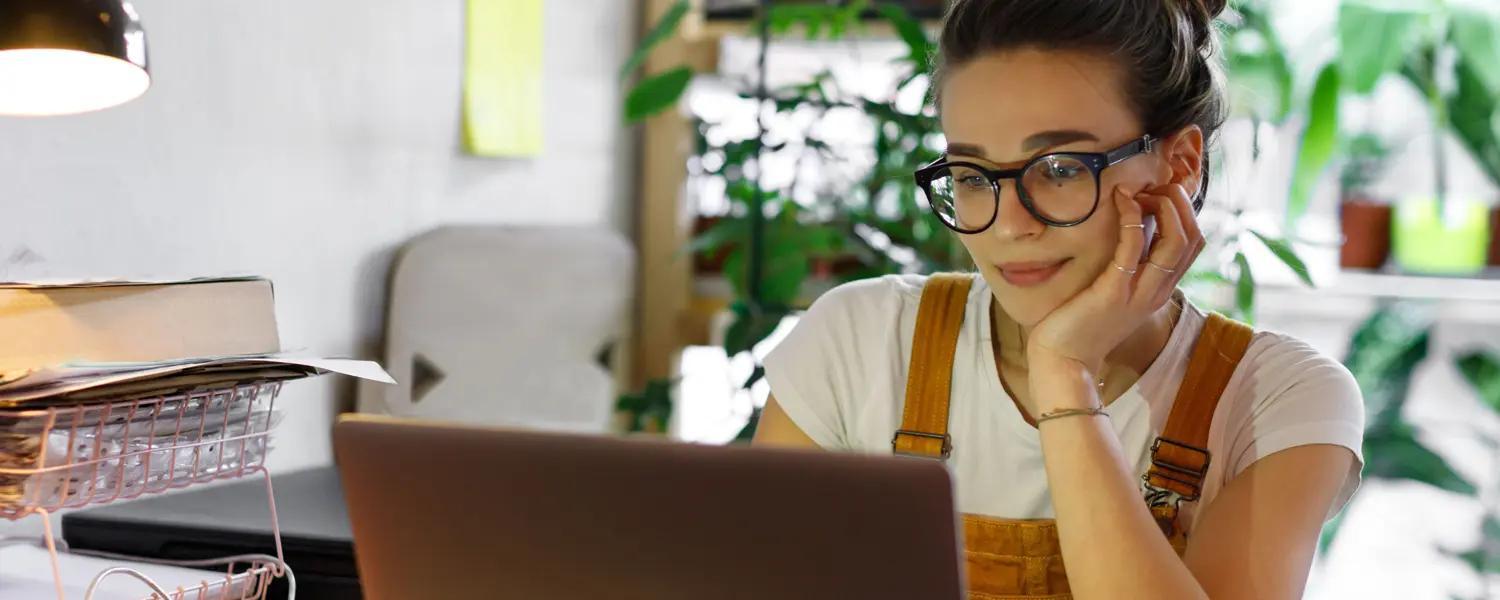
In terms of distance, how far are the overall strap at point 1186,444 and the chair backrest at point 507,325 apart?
791 mm

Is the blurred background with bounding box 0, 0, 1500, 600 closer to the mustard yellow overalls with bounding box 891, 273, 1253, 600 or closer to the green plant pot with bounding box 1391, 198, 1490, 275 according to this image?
the green plant pot with bounding box 1391, 198, 1490, 275

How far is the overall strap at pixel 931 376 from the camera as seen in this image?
123 cm

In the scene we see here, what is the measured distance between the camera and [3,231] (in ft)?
3.93

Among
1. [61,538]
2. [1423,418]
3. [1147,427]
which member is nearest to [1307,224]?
[1423,418]

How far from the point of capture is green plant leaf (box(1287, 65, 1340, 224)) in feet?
7.43

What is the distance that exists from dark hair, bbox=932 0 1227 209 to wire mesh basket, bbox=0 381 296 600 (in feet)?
2.23

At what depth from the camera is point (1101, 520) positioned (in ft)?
3.33

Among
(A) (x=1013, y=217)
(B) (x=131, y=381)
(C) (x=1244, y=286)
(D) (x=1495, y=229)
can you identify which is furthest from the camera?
(D) (x=1495, y=229)

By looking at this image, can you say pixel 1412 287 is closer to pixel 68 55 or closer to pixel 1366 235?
pixel 1366 235

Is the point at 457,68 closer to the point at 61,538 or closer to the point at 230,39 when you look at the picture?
the point at 230,39

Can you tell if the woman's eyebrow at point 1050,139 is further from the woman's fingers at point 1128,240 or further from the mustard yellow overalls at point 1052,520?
the mustard yellow overalls at point 1052,520

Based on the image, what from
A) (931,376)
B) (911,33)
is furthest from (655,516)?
(911,33)

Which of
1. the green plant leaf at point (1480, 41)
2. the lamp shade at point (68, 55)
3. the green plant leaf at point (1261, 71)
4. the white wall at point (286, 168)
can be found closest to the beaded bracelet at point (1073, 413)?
the lamp shade at point (68, 55)

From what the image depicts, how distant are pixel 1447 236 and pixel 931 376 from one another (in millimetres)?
1591
